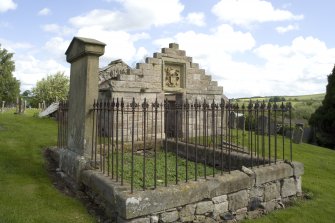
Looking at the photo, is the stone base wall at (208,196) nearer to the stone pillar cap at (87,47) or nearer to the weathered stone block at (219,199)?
the weathered stone block at (219,199)

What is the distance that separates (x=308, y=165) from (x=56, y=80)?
4388 cm

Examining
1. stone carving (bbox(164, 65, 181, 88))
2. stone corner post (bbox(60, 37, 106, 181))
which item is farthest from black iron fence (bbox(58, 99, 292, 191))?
stone carving (bbox(164, 65, 181, 88))

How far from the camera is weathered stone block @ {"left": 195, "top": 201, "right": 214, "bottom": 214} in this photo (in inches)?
187

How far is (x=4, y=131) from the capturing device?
1195 cm

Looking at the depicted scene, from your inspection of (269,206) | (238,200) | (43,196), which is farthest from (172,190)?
(43,196)

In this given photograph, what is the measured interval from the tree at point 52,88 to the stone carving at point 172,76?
3418 centimetres

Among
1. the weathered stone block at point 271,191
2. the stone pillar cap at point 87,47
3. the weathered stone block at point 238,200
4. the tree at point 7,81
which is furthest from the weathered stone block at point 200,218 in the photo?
the tree at point 7,81

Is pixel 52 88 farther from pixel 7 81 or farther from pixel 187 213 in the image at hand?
pixel 187 213

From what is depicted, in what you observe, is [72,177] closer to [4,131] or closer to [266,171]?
[266,171]

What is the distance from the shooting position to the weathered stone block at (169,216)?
4.32 metres

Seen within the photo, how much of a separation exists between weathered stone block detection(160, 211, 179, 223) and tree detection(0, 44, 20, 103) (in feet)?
149

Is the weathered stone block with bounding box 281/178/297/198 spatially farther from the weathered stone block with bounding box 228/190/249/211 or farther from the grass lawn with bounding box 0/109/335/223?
the weathered stone block with bounding box 228/190/249/211

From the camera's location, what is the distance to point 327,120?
19.8 meters

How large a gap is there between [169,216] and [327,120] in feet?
62.8
